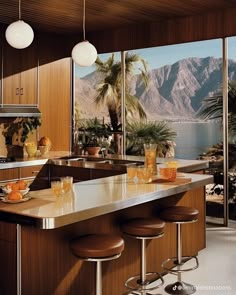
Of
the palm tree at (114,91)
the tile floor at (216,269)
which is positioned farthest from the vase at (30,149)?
the tile floor at (216,269)

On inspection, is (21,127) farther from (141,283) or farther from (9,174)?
(141,283)

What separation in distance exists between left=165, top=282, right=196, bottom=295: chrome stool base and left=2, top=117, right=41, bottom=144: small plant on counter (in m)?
3.59

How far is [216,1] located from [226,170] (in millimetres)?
2156

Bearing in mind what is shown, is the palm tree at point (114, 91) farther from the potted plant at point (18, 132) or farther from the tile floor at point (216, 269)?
the tile floor at point (216, 269)

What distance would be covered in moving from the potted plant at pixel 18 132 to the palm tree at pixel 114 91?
43.5 inches

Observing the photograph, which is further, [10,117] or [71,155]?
[10,117]

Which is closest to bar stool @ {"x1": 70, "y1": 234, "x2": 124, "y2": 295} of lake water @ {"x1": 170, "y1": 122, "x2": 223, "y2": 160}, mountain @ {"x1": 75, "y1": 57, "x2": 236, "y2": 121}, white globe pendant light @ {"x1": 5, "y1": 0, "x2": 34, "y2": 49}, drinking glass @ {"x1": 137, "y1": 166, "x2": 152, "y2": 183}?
drinking glass @ {"x1": 137, "y1": 166, "x2": 152, "y2": 183}

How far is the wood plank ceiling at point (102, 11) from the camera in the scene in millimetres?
5230

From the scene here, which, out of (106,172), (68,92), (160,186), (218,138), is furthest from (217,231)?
(68,92)

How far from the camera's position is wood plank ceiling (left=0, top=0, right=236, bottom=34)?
5.23 meters

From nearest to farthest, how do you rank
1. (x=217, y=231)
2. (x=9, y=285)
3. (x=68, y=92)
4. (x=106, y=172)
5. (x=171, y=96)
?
(x=9, y=285) < (x=106, y=172) < (x=217, y=231) < (x=171, y=96) < (x=68, y=92)

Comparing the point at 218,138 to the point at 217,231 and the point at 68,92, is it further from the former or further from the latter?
the point at 68,92

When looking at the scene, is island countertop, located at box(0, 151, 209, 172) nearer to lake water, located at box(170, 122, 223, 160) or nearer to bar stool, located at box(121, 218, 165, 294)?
lake water, located at box(170, 122, 223, 160)

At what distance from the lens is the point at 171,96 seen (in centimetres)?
643
